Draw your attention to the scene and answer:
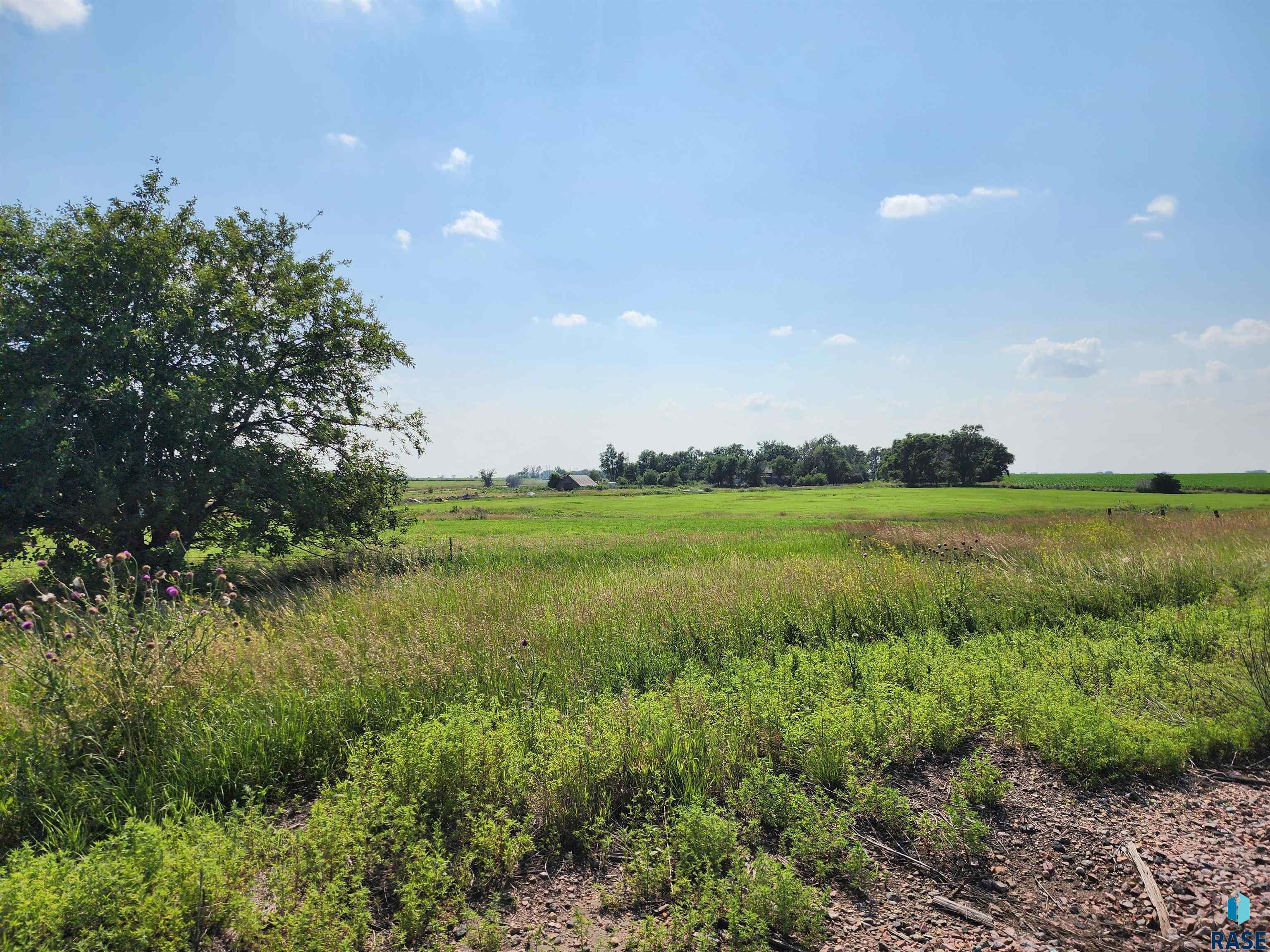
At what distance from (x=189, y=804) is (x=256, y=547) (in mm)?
12783

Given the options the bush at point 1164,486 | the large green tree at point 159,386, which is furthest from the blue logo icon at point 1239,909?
the bush at point 1164,486

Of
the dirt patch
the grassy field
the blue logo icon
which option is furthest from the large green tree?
the blue logo icon

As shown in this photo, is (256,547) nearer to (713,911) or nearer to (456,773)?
(456,773)

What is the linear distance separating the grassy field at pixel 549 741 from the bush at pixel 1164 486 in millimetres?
74891

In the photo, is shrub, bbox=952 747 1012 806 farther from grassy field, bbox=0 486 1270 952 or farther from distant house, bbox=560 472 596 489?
distant house, bbox=560 472 596 489

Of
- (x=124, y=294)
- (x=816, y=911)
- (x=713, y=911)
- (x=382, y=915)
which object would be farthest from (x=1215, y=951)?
(x=124, y=294)

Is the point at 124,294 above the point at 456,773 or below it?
above

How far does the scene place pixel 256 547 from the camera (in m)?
15.0

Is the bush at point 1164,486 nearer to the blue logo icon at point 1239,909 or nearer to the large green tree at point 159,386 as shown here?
the blue logo icon at point 1239,909

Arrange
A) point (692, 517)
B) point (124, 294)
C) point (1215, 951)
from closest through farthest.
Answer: point (1215, 951) < point (124, 294) < point (692, 517)

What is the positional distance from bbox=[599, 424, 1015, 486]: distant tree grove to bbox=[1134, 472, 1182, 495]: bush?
106 feet

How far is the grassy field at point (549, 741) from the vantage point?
3.32 metres

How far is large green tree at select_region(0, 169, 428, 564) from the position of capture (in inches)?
475

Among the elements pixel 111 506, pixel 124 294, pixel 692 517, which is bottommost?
pixel 692 517
